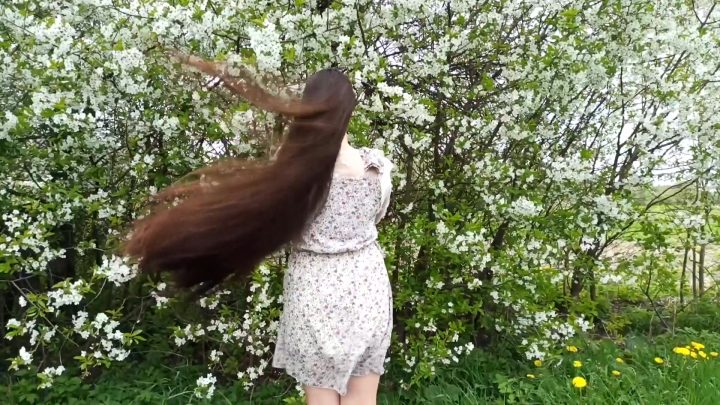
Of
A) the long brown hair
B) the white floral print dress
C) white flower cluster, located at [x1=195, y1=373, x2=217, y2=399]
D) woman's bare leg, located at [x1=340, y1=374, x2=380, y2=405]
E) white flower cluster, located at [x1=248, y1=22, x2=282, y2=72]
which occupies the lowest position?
white flower cluster, located at [x1=195, y1=373, x2=217, y2=399]

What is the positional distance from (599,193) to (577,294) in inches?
39.0

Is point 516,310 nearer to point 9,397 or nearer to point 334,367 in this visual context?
point 334,367

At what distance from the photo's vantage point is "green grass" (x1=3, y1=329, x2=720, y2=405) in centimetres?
341

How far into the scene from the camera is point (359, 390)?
2.38 meters

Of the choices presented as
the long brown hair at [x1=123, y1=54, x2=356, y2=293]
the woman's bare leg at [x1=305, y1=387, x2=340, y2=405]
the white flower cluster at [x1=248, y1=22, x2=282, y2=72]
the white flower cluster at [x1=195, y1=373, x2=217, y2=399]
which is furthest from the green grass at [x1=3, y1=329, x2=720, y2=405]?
the white flower cluster at [x1=248, y1=22, x2=282, y2=72]

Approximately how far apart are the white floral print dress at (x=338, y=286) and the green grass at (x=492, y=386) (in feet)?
3.28

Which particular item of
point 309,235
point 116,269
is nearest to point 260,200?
point 309,235

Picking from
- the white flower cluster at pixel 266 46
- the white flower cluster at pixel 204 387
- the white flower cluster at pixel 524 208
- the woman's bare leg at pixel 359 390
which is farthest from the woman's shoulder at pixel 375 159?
the white flower cluster at pixel 204 387

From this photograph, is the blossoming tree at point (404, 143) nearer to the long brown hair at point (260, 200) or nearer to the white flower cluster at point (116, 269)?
the white flower cluster at point (116, 269)

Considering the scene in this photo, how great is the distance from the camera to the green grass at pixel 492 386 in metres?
3.41

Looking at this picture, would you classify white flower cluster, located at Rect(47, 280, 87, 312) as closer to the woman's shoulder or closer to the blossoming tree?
the blossoming tree

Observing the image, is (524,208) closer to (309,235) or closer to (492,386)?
(492,386)

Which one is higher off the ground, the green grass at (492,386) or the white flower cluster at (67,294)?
the white flower cluster at (67,294)

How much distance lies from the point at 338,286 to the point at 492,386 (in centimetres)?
185
